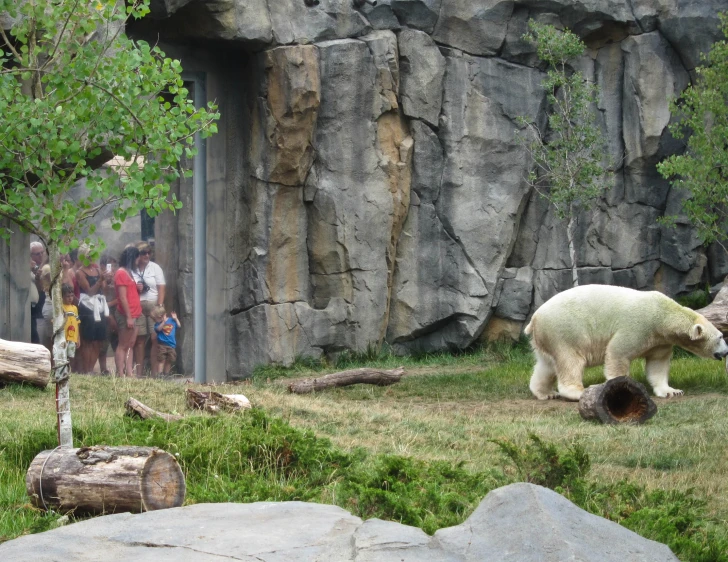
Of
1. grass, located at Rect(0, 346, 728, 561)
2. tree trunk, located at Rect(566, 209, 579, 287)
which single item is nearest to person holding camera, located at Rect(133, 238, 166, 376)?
grass, located at Rect(0, 346, 728, 561)

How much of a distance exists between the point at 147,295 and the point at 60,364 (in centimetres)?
892

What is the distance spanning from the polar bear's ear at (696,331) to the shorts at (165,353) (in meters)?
7.67

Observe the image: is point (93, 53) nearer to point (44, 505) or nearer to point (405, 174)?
point (44, 505)

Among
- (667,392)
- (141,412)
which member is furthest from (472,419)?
(141,412)

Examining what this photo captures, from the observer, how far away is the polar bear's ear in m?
11.1

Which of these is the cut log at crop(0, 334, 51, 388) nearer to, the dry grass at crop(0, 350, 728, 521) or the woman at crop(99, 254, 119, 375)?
the dry grass at crop(0, 350, 728, 521)

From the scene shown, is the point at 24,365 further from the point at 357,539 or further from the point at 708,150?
the point at 708,150

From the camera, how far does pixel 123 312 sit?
15188 millimetres

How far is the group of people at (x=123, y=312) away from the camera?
1498 centimetres

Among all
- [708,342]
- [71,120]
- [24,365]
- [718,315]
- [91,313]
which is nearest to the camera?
[71,120]

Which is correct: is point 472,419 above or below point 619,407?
below

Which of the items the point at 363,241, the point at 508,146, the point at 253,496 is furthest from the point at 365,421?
the point at 508,146

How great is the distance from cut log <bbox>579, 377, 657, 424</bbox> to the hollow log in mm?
5221

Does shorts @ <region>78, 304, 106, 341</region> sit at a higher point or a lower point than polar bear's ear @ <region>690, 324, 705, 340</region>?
lower
